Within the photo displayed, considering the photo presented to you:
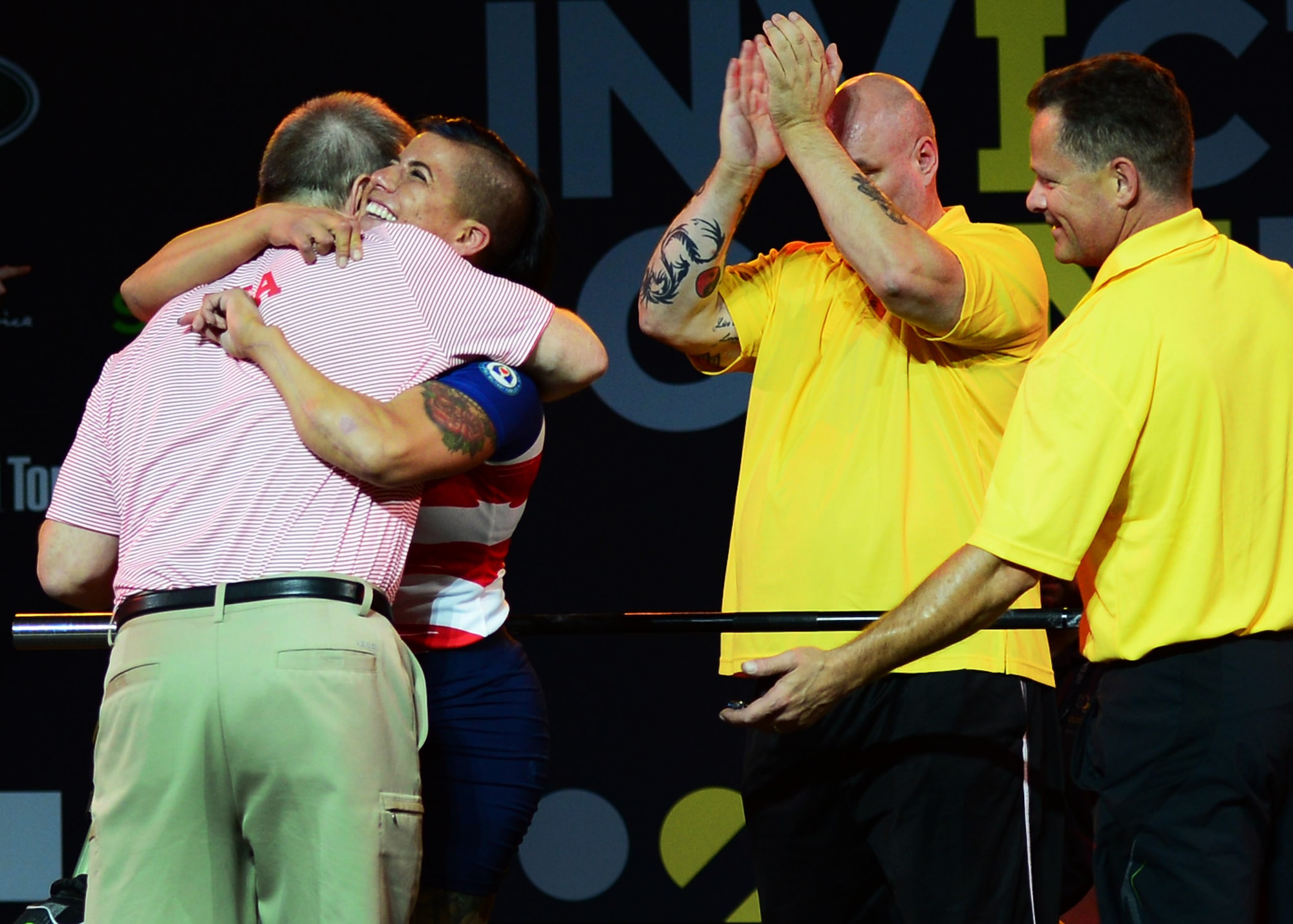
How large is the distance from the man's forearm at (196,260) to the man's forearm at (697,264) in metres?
0.82

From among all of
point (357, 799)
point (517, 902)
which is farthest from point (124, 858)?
point (517, 902)

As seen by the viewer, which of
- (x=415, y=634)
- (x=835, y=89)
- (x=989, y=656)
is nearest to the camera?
(x=415, y=634)

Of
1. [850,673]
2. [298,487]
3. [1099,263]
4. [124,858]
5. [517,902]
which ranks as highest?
[1099,263]

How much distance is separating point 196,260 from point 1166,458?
4.00 feet

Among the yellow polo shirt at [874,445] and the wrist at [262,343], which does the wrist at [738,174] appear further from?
the wrist at [262,343]

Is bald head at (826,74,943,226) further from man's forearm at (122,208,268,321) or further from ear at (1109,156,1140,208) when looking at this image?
man's forearm at (122,208,268,321)

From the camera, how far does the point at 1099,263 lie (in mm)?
1920

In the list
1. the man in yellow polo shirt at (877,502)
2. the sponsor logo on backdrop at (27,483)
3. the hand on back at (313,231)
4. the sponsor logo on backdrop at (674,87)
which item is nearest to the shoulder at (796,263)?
the man in yellow polo shirt at (877,502)

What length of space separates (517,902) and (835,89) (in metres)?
2.44

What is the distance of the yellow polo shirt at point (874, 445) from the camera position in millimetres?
2203

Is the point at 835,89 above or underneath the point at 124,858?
above

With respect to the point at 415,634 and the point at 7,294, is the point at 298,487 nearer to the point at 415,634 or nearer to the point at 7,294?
the point at 415,634

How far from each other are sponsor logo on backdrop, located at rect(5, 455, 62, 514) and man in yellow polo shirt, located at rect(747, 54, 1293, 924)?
9.23 ft

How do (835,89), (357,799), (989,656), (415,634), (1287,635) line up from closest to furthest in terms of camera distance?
(357,799) → (1287,635) → (415,634) → (989,656) → (835,89)
